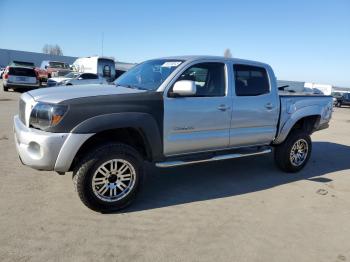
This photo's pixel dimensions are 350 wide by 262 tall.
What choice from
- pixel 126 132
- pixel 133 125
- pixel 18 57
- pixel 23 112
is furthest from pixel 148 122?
pixel 18 57

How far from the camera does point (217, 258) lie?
333 centimetres

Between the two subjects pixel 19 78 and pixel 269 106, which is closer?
pixel 269 106

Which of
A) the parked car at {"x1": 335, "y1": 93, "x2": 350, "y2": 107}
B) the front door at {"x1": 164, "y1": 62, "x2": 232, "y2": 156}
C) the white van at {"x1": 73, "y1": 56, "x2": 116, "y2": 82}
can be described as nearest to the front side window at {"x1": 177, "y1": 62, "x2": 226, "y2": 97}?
the front door at {"x1": 164, "y1": 62, "x2": 232, "y2": 156}

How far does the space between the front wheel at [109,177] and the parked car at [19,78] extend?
17473 mm

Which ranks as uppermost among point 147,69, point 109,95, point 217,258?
point 147,69

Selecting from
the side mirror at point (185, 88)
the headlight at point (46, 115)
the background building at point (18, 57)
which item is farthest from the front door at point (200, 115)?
the background building at point (18, 57)

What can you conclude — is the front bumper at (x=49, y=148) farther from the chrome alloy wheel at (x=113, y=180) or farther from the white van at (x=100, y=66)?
the white van at (x=100, y=66)

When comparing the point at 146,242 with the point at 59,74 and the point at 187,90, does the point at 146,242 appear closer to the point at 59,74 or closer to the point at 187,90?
the point at 187,90

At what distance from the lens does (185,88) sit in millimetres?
4297

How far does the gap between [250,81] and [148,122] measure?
2.09m

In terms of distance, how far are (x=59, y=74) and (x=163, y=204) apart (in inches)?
851

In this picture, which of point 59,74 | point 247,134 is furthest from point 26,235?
point 59,74

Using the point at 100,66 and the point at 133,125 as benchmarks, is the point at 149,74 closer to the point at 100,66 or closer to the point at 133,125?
the point at 133,125

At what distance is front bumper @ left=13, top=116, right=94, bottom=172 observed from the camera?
3.75m
